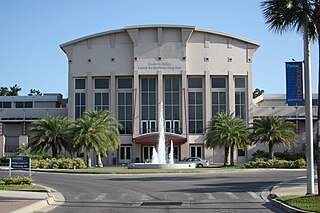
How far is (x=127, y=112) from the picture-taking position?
70562mm

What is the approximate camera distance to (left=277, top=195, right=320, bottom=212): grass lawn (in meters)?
15.0

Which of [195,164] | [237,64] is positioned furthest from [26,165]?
[237,64]

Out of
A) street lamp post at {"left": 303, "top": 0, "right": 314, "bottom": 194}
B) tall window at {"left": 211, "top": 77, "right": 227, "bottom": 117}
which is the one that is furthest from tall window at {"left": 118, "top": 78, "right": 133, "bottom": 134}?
street lamp post at {"left": 303, "top": 0, "right": 314, "bottom": 194}

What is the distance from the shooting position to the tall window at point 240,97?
232 feet

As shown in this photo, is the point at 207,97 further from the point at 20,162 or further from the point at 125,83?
the point at 20,162

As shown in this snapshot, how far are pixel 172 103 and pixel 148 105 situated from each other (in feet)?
11.3

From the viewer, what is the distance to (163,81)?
70.3 metres

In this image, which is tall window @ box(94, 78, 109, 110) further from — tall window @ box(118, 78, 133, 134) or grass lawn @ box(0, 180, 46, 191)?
grass lawn @ box(0, 180, 46, 191)

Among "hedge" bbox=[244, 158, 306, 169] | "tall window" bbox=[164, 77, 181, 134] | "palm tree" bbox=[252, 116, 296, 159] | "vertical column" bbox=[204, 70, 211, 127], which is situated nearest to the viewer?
"hedge" bbox=[244, 158, 306, 169]

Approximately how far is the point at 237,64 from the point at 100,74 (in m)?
19.7

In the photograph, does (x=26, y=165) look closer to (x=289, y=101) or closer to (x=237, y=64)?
(x=289, y=101)

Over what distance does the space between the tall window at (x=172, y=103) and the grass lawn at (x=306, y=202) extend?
170 feet

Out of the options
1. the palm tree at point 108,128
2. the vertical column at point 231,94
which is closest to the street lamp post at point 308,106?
the palm tree at point 108,128

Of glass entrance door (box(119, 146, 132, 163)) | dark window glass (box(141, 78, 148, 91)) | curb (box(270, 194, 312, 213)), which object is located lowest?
glass entrance door (box(119, 146, 132, 163))
